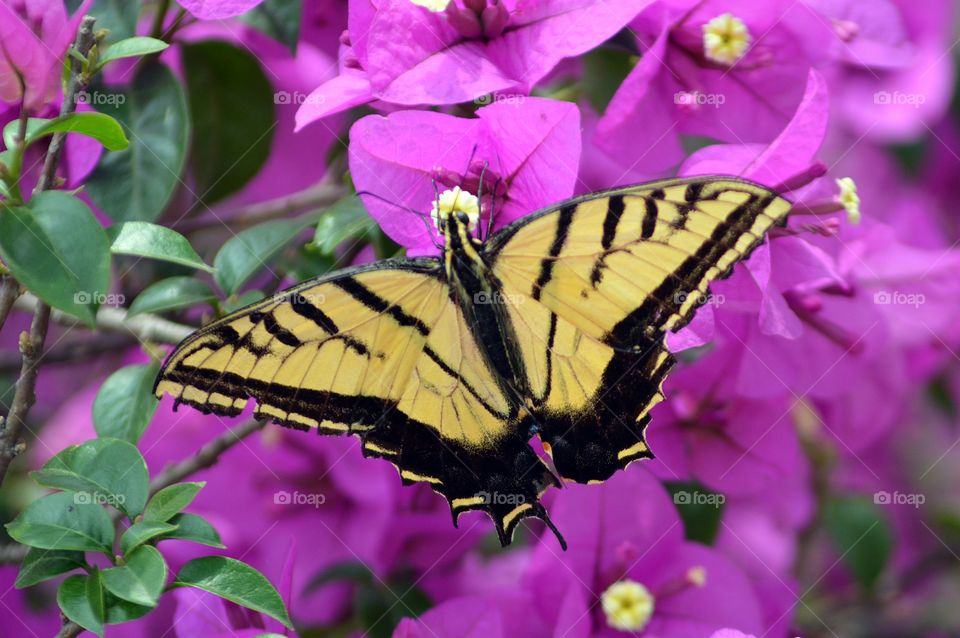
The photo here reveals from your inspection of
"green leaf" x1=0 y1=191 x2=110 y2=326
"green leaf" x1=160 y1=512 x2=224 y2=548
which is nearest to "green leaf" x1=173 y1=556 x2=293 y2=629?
"green leaf" x1=160 y1=512 x2=224 y2=548

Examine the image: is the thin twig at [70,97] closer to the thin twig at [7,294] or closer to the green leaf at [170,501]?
the thin twig at [7,294]

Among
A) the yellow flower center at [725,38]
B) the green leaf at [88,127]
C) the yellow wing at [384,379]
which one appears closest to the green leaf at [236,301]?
the yellow wing at [384,379]

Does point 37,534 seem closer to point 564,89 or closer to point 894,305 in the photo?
point 564,89

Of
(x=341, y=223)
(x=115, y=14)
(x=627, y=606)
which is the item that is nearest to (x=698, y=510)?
(x=627, y=606)

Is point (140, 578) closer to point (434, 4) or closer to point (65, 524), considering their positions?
point (65, 524)

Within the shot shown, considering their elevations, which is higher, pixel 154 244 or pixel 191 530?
pixel 154 244

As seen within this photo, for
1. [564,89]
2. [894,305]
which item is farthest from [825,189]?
[894,305]

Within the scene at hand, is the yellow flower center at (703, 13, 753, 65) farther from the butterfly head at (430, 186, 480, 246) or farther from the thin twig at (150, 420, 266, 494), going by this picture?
the thin twig at (150, 420, 266, 494)
